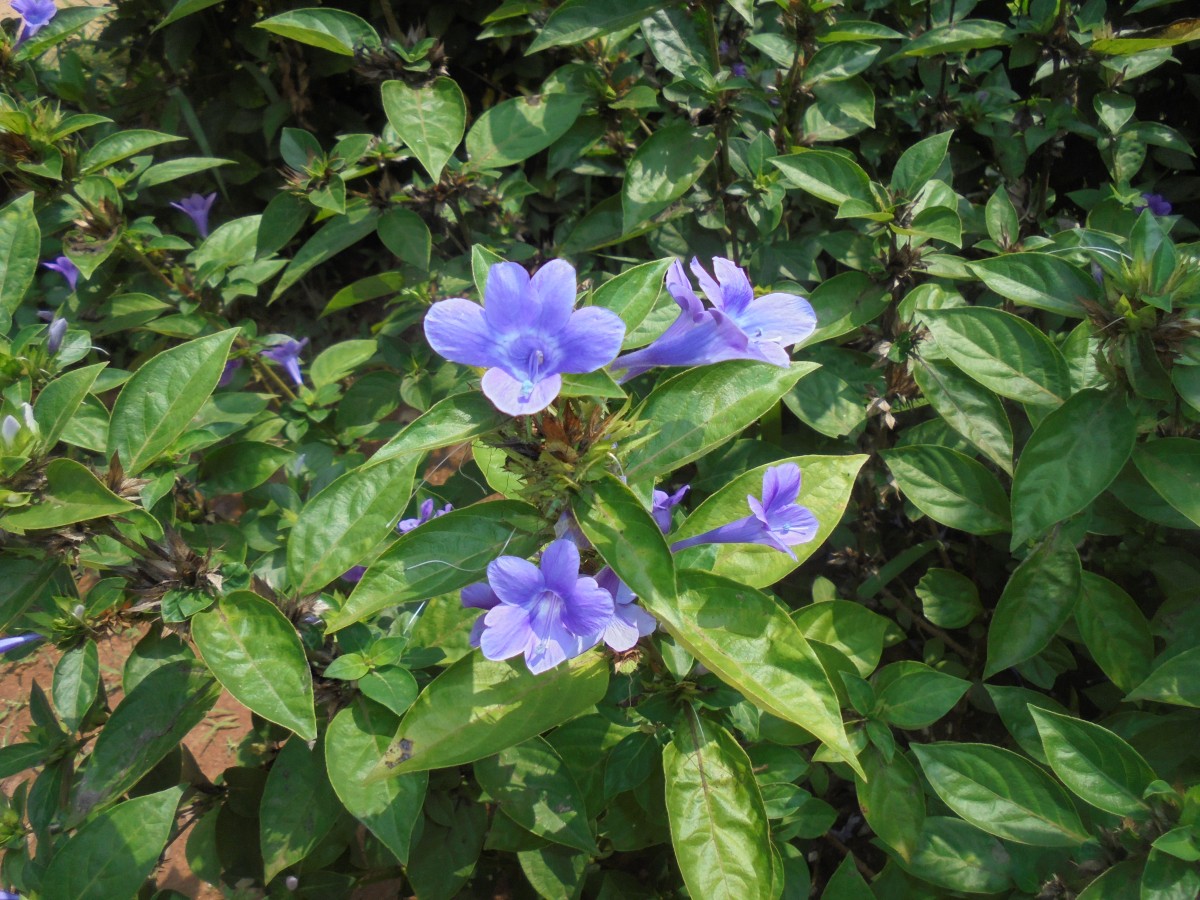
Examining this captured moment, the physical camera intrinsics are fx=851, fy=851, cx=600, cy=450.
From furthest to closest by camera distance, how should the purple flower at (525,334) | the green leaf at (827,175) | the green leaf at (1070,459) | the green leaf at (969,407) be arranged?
the green leaf at (827,175), the green leaf at (969,407), the green leaf at (1070,459), the purple flower at (525,334)

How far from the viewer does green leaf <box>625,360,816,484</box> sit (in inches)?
52.3

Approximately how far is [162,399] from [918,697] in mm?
1665

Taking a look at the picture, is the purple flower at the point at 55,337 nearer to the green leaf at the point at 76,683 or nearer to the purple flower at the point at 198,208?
the green leaf at the point at 76,683

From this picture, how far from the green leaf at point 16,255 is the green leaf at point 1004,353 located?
2017 millimetres

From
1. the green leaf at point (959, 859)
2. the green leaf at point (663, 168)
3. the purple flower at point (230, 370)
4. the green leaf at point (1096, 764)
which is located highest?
the green leaf at point (663, 168)

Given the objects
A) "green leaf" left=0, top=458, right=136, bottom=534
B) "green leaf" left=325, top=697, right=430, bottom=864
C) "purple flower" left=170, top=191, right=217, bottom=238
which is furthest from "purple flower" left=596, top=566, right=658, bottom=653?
"purple flower" left=170, top=191, right=217, bottom=238

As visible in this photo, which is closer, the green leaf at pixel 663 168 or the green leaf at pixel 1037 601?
the green leaf at pixel 1037 601

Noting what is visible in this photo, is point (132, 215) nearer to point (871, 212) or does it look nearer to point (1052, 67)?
point (871, 212)

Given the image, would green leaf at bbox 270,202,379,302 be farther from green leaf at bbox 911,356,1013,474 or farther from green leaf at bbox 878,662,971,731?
green leaf at bbox 878,662,971,731

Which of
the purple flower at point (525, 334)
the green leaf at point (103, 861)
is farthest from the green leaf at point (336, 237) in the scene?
the purple flower at point (525, 334)

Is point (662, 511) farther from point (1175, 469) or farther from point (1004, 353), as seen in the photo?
point (1175, 469)

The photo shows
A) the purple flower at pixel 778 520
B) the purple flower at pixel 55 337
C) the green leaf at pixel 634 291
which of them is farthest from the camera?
the purple flower at pixel 55 337

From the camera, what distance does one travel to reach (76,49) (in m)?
4.56

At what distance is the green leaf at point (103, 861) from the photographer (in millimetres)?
1547
